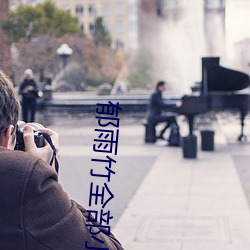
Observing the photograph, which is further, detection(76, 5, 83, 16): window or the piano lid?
detection(76, 5, 83, 16): window

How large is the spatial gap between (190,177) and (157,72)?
205 ft

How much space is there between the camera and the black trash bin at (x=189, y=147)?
12203mm

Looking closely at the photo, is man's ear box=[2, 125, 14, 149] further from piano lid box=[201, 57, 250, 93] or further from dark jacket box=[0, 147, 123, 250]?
piano lid box=[201, 57, 250, 93]

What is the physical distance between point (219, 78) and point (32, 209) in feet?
43.4

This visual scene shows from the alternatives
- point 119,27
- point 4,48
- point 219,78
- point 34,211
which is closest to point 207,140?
point 219,78

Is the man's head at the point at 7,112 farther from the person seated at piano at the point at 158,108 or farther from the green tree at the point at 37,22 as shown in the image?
the green tree at the point at 37,22

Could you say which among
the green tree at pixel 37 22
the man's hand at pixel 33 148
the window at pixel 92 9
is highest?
the window at pixel 92 9

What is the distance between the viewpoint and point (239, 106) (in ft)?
48.8

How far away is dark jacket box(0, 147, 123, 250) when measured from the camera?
169 centimetres

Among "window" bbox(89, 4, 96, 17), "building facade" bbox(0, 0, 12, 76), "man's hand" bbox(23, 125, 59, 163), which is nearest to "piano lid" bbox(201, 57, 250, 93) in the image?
"man's hand" bbox(23, 125, 59, 163)

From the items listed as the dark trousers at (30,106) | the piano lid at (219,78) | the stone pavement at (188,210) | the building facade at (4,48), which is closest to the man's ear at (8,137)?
the stone pavement at (188,210)

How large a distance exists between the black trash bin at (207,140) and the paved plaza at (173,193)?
0.25 metres

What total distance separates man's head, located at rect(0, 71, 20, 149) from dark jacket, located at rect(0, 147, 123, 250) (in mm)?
119

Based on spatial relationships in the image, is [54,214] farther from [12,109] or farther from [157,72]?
[157,72]
